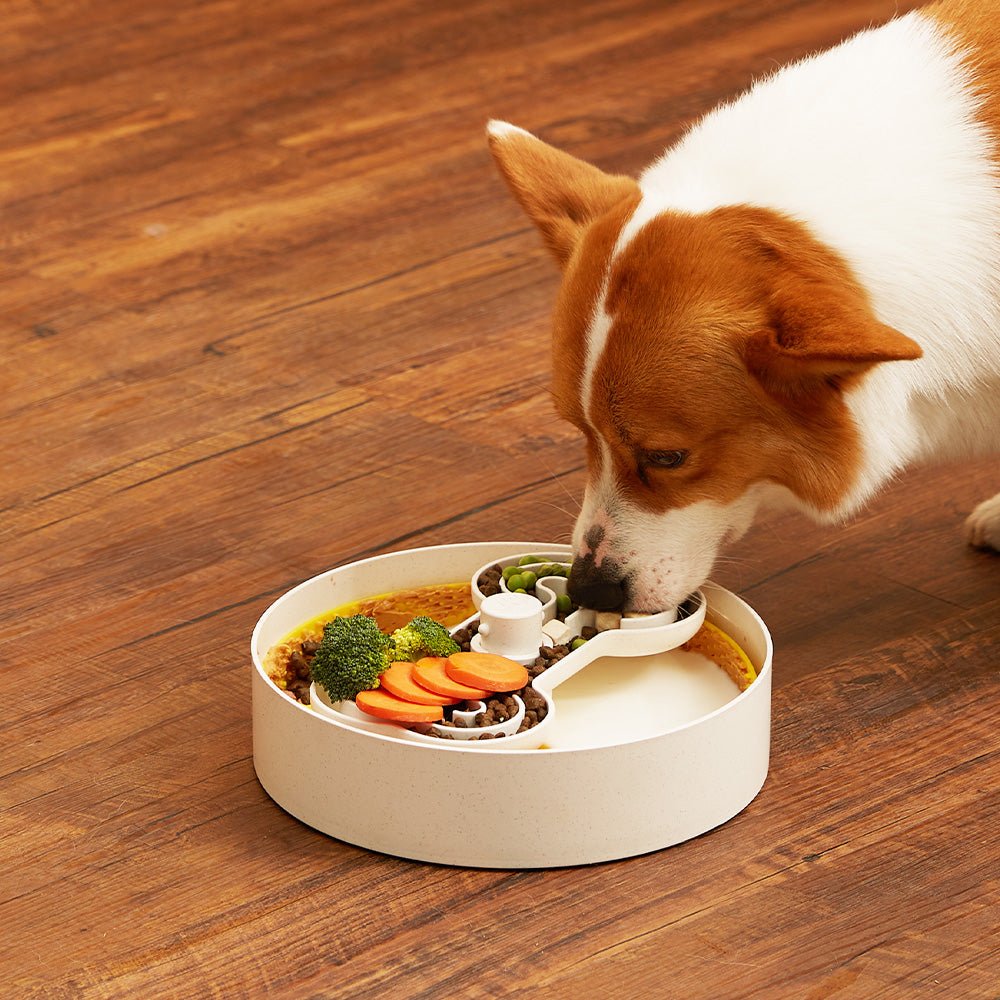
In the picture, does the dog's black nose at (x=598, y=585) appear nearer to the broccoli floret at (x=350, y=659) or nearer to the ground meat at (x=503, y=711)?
the ground meat at (x=503, y=711)

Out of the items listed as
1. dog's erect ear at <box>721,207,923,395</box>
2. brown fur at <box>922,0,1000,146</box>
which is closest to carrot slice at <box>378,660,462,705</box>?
dog's erect ear at <box>721,207,923,395</box>

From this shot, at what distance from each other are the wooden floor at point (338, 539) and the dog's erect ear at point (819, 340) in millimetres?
487

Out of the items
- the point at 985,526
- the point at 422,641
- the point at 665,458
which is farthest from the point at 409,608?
the point at 985,526

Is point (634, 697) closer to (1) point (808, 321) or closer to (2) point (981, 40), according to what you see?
(1) point (808, 321)

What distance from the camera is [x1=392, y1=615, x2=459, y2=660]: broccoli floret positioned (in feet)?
6.20

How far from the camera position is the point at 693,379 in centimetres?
183

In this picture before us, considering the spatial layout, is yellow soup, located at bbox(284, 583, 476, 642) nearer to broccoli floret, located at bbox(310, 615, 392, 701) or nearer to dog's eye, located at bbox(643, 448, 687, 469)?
broccoli floret, located at bbox(310, 615, 392, 701)

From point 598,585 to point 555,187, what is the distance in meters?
0.54

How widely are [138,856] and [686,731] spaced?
2.09 ft

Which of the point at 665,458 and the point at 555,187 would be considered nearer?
the point at 665,458

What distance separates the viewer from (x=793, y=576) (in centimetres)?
235

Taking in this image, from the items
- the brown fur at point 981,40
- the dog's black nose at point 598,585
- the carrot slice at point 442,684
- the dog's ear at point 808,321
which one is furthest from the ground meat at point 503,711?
the brown fur at point 981,40

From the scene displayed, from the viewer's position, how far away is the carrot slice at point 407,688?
1.77 metres

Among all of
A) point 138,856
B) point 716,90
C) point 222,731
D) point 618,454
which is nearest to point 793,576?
point 618,454
